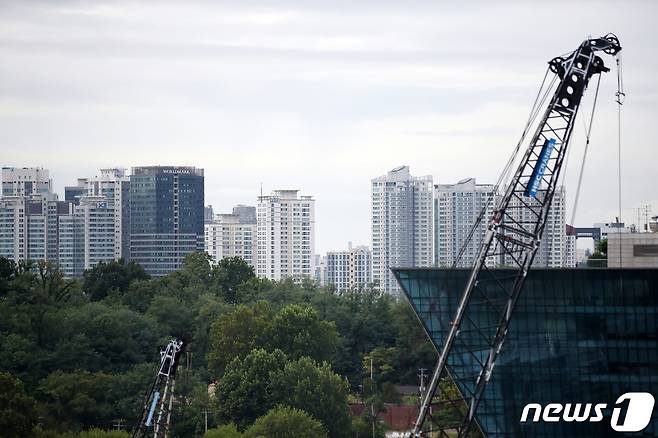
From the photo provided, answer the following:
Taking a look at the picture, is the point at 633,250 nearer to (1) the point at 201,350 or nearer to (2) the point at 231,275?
(1) the point at 201,350

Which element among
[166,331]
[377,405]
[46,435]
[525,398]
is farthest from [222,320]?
[525,398]

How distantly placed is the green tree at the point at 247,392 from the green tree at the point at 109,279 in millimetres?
54723

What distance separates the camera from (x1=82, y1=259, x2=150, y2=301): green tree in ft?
550

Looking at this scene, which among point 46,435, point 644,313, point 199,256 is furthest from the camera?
point 199,256

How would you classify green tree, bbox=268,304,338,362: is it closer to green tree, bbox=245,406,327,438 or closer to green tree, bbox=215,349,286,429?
green tree, bbox=215,349,286,429

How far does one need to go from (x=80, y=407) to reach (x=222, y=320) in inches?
986

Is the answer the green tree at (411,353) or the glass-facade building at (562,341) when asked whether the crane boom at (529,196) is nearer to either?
the glass-facade building at (562,341)

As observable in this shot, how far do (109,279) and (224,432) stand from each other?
71.7m

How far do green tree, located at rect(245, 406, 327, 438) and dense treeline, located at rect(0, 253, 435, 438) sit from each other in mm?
113

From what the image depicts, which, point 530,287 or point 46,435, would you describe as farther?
point 46,435

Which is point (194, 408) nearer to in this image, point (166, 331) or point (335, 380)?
point (335, 380)

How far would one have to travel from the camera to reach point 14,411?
91938 mm

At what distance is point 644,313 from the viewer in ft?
260

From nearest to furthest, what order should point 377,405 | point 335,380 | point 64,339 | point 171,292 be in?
point 335,380, point 377,405, point 64,339, point 171,292
